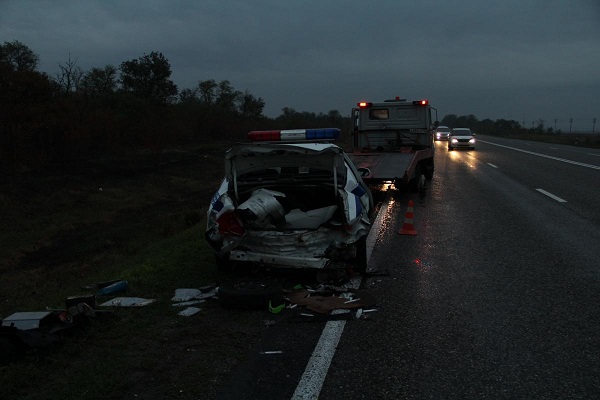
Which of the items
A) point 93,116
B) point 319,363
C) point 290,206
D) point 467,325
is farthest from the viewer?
point 93,116

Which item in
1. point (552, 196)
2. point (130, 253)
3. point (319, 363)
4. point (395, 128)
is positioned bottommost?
point (130, 253)

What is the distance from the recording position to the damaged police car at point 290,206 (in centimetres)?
559

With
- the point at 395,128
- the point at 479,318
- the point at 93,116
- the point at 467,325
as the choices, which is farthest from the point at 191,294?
the point at 93,116

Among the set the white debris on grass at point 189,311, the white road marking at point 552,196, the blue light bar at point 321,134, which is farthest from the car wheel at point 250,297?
the white road marking at point 552,196

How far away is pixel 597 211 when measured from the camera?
33.7 feet

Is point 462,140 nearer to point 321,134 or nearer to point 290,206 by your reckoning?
point 290,206

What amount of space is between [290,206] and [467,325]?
284 centimetres

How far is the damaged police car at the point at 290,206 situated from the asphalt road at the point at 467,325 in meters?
0.71

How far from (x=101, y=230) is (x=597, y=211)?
46.0 ft

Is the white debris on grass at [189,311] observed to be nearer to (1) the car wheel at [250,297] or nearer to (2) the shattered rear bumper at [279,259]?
(1) the car wheel at [250,297]

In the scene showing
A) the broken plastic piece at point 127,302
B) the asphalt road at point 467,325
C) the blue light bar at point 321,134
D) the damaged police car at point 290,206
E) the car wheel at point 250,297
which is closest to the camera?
the asphalt road at point 467,325

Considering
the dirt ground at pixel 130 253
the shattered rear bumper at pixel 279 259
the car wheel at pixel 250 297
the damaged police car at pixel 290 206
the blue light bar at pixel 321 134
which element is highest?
the blue light bar at pixel 321 134

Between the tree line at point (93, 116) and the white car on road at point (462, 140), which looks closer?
the tree line at point (93, 116)

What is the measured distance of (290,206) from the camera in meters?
6.59
